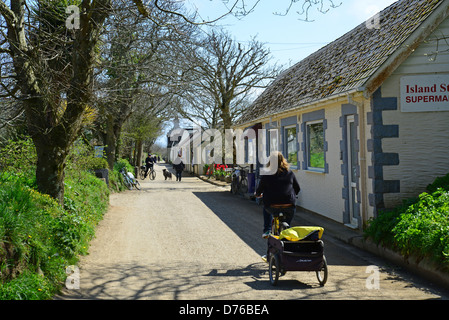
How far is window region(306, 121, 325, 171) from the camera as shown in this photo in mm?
13195

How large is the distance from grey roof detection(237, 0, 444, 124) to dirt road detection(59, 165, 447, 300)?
3939 millimetres

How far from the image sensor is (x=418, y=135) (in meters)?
9.80

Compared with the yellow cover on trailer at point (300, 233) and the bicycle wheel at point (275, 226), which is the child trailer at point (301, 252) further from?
the bicycle wheel at point (275, 226)

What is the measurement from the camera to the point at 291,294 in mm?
6047

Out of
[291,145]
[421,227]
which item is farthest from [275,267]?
[291,145]

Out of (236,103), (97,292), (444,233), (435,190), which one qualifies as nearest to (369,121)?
(435,190)

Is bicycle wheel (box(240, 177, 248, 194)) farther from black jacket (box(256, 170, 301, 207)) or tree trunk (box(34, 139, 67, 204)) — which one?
black jacket (box(256, 170, 301, 207))

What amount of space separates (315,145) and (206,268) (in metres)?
7.27

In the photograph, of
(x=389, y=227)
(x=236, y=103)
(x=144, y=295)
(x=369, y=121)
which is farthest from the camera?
(x=236, y=103)

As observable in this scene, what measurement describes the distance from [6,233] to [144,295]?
1.91 m

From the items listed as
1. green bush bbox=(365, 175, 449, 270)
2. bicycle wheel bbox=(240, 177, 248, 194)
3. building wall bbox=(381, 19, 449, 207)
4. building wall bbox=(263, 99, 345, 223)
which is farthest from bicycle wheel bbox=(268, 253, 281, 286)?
bicycle wheel bbox=(240, 177, 248, 194)

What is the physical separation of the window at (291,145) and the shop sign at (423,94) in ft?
18.9
